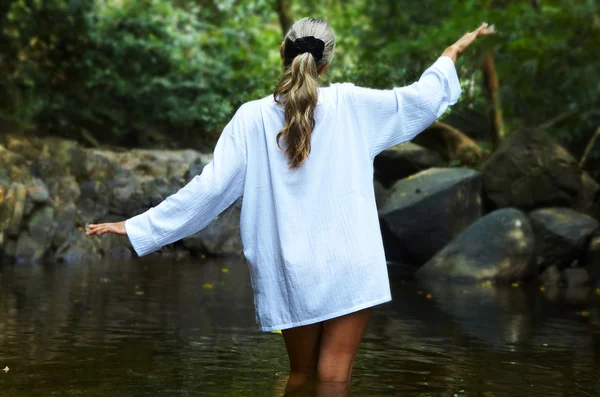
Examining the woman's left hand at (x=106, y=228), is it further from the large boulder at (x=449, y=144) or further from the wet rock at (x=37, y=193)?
the large boulder at (x=449, y=144)

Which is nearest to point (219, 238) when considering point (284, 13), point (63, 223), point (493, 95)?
point (63, 223)

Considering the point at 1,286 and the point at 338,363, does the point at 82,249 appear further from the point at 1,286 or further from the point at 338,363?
the point at 338,363

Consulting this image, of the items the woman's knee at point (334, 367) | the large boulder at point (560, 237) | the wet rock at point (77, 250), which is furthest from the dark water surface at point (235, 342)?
the large boulder at point (560, 237)

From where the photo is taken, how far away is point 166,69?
20281 millimetres

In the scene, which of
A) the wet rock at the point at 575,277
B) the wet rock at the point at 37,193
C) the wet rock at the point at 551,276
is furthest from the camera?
the wet rock at the point at 37,193

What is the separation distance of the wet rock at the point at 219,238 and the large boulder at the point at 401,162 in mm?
2978

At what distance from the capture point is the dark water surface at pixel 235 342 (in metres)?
4.87

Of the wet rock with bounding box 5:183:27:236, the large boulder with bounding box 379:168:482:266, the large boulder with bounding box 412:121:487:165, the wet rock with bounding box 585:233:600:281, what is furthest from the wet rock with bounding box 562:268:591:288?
the wet rock with bounding box 5:183:27:236

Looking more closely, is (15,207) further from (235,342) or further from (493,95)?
(493,95)

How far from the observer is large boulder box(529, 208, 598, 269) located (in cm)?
1352

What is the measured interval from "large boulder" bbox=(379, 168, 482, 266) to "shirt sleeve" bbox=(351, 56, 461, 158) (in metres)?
9.93

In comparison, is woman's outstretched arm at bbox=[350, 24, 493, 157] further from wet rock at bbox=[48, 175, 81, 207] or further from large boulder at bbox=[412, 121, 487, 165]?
large boulder at bbox=[412, 121, 487, 165]

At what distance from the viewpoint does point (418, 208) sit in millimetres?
13477

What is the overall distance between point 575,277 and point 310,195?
1049cm
